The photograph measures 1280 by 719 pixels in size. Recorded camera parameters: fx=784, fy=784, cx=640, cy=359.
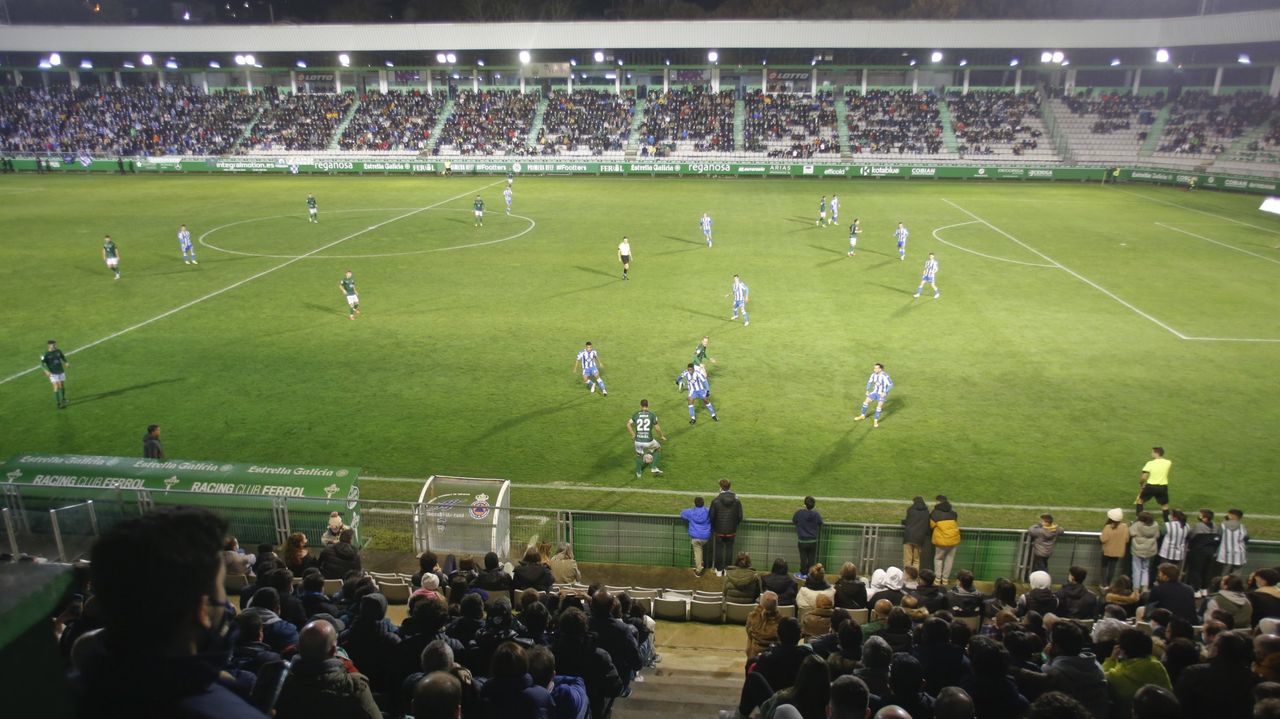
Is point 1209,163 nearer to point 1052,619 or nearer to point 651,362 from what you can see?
point 651,362

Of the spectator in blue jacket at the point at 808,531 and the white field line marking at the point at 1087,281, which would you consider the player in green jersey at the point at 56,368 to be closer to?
the spectator in blue jacket at the point at 808,531

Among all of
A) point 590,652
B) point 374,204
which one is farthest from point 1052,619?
point 374,204

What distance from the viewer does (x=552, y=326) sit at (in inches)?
991

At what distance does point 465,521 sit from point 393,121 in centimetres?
7083

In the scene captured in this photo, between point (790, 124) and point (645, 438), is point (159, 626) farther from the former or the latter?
point (790, 124)

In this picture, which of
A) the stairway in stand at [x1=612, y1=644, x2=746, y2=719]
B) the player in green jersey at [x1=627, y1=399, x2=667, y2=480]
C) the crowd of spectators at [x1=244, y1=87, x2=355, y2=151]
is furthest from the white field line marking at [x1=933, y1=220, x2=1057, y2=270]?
the crowd of spectators at [x1=244, y1=87, x2=355, y2=151]

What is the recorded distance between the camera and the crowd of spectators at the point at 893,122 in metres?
67.8

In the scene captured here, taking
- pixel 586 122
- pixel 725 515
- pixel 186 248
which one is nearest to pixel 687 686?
pixel 725 515

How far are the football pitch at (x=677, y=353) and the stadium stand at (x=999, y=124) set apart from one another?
25.2 m

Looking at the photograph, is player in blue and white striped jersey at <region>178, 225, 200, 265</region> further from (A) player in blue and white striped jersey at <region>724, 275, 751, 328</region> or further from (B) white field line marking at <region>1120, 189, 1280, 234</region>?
(B) white field line marking at <region>1120, 189, 1280, 234</region>

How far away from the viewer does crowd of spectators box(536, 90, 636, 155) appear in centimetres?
7006

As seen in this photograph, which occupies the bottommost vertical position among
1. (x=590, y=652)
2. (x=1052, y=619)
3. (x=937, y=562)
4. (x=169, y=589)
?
(x=937, y=562)

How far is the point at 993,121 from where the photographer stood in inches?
2793

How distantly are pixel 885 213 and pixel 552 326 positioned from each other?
2811 centimetres
